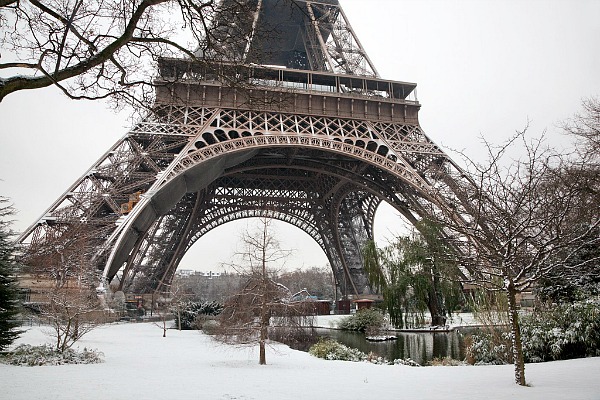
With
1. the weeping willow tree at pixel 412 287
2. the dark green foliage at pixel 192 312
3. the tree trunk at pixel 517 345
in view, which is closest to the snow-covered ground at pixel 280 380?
the tree trunk at pixel 517 345

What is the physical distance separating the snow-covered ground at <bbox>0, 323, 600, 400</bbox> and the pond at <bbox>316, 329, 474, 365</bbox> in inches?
187

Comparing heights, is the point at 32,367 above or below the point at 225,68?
below

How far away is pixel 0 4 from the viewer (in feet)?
17.4

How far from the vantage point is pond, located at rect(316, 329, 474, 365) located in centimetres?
1656

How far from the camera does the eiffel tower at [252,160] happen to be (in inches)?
839

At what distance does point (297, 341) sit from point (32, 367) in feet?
37.0

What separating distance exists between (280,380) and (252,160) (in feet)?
97.3

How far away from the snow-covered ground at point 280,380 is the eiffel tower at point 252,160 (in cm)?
516

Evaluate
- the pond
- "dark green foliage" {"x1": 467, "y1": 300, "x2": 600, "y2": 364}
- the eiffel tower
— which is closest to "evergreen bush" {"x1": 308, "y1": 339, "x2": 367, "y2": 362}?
the pond

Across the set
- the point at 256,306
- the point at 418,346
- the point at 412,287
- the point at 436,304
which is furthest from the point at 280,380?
the point at 436,304

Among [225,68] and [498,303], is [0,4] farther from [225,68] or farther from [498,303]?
[498,303]

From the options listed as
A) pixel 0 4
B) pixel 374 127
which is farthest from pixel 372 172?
pixel 0 4

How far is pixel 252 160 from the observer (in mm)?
38000

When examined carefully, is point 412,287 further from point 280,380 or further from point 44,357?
point 44,357
